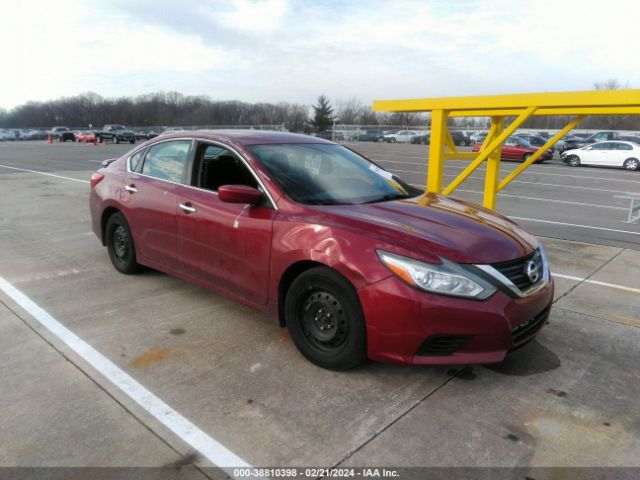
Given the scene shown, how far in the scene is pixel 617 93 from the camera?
528 cm

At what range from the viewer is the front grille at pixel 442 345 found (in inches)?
112

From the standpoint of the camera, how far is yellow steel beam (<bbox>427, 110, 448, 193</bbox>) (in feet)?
22.0

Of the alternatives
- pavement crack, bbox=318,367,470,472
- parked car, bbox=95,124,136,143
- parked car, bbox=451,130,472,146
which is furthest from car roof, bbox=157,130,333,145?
parked car, bbox=95,124,136,143

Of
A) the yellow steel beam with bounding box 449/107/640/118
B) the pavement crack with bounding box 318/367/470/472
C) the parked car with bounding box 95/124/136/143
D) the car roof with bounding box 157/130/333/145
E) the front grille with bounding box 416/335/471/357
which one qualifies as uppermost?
the parked car with bounding box 95/124/136/143

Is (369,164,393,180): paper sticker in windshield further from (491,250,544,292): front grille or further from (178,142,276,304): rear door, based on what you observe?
(491,250,544,292): front grille

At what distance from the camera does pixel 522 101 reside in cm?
593

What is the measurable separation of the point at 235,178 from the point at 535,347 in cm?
265

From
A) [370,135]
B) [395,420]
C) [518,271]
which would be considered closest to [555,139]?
[518,271]

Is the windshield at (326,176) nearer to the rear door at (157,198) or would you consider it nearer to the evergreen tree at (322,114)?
the rear door at (157,198)

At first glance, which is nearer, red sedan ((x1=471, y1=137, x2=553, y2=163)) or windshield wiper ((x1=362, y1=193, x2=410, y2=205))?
windshield wiper ((x1=362, y1=193, x2=410, y2=205))

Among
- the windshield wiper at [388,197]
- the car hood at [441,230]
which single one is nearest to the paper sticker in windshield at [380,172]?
the windshield wiper at [388,197]

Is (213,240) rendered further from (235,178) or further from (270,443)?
(270,443)

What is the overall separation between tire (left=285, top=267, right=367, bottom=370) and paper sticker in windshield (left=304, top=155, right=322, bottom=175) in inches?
41.3

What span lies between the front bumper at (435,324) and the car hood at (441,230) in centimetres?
26
